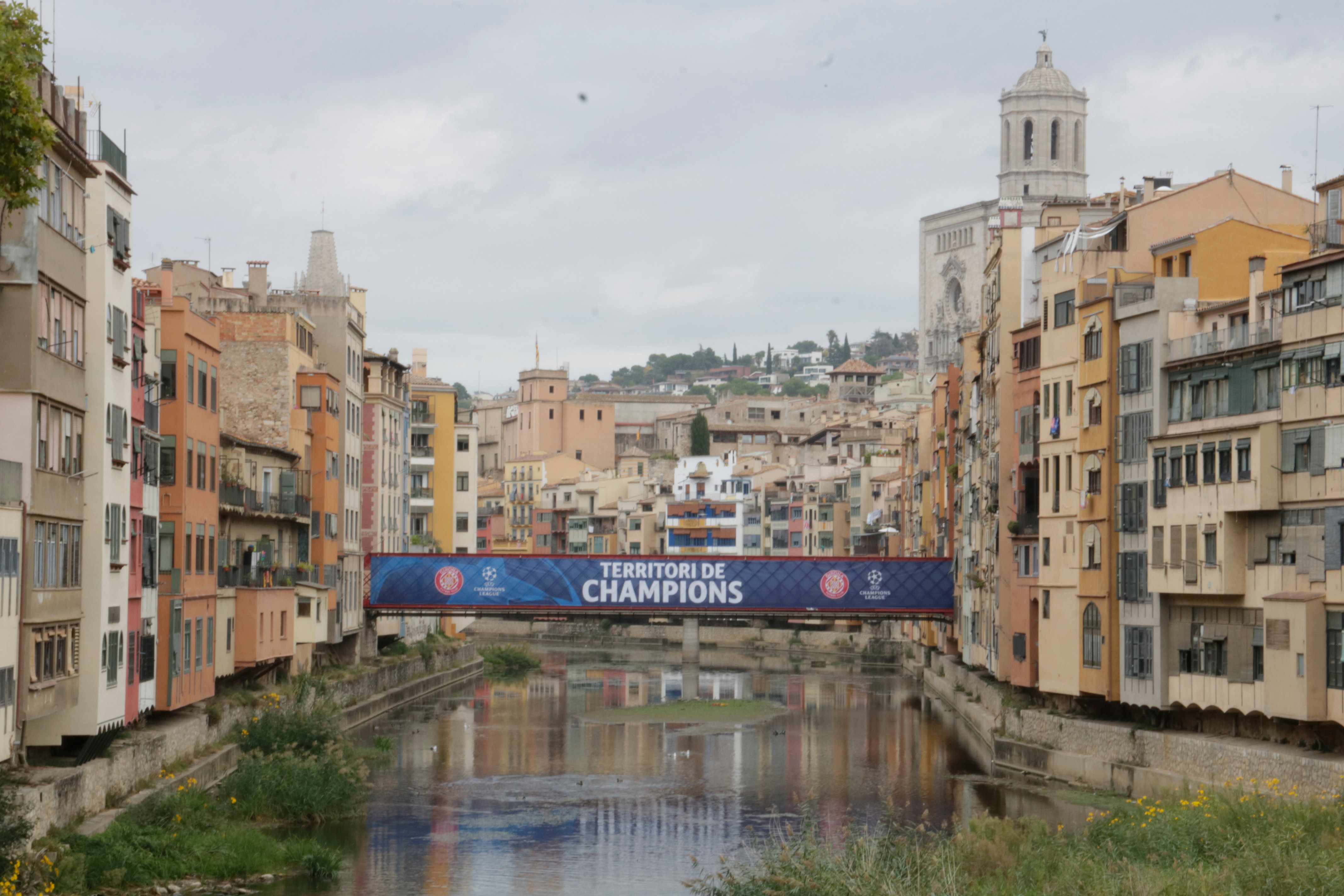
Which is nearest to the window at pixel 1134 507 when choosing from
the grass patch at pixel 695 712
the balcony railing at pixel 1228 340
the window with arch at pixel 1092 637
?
the window with arch at pixel 1092 637

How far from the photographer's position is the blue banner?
7369cm

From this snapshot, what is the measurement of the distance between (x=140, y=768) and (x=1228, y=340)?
82.5 feet

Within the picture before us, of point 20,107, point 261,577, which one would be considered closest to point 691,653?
point 261,577

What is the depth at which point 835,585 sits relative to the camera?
74062 mm

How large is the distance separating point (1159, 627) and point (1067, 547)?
603 centimetres

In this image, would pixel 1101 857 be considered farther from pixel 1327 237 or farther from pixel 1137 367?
→ pixel 1137 367

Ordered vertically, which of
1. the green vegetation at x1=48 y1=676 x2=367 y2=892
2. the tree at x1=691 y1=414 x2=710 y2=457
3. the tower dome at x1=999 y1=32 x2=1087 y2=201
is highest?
the tower dome at x1=999 y1=32 x2=1087 y2=201

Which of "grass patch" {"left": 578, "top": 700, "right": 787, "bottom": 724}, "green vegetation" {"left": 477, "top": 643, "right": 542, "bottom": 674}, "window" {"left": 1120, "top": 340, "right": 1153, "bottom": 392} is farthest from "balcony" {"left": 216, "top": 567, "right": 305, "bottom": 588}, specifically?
"green vegetation" {"left": 477, "top": 643, "right": 542, "bottom": 674}

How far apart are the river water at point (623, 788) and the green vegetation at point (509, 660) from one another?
14528mm

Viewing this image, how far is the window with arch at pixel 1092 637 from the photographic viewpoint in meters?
46.0

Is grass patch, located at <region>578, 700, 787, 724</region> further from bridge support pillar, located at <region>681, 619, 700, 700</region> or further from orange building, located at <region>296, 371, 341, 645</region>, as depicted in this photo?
bridge support pillar, located at <region>681, 619, 700, 700</region>

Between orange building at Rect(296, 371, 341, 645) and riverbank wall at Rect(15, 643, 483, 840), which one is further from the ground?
Result: orange building at Rect(296, 371, 341, 645)

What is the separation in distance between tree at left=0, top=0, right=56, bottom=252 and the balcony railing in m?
26.0

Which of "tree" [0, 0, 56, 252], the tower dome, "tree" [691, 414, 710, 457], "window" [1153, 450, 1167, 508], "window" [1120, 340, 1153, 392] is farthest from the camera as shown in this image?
the tower dome
